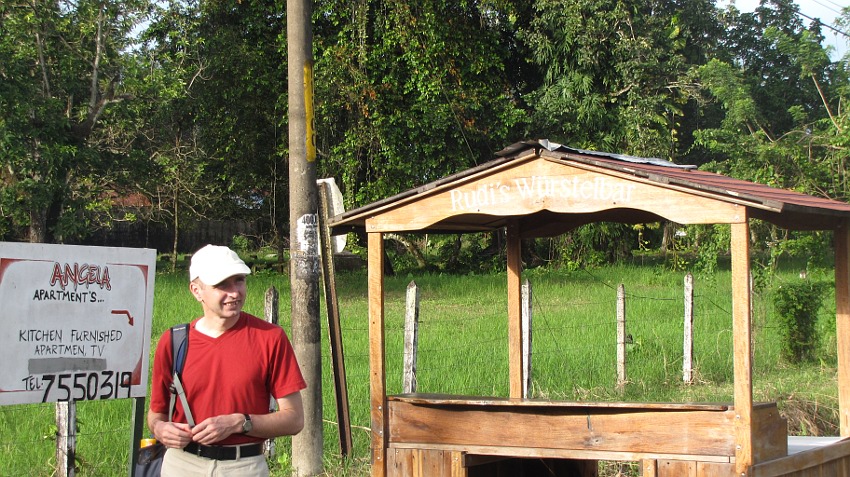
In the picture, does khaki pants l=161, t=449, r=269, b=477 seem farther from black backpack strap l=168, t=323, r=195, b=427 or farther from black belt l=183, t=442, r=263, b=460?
black backpack strap l=168, t=323, r=195, b=427

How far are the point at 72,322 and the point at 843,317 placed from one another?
537 cm

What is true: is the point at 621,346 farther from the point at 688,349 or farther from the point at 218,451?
the point at 218,451

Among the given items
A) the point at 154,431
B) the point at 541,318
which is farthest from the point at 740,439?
the point at 541,318

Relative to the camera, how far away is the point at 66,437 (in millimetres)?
6457

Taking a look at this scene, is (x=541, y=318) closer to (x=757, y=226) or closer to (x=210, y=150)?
(x=757, y=226)

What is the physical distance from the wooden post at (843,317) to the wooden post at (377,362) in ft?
10.9

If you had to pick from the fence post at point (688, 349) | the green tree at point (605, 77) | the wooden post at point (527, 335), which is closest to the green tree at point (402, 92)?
the green tree at point (605, 77)

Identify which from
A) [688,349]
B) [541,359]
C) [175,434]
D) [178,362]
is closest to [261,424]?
[175,434]

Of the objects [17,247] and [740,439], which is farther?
[740,439]

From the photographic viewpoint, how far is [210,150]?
2580 centimetres

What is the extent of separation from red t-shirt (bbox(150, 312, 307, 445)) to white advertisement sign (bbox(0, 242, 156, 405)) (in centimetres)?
151

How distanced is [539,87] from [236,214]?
913cm

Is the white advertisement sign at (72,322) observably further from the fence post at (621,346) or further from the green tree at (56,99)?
the green tree at (56,99)

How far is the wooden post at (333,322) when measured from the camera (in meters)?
8.12
